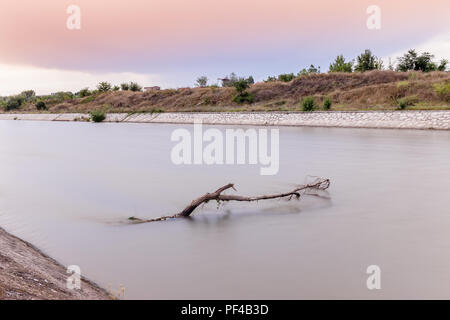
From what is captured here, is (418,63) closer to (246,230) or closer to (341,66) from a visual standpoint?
(341,66)

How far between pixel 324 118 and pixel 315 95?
13.5 meters

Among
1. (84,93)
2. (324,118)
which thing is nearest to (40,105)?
(84,93)

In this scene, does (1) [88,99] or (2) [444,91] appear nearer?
(2) [444,91]

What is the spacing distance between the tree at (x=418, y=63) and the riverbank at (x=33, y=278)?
161 ft

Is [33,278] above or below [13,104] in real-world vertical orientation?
below

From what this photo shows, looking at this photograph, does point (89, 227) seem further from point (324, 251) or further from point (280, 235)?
point (324, 251)

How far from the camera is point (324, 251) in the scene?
5320 millimetres

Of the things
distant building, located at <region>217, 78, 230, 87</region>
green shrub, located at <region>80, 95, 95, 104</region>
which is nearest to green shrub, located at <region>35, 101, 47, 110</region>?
green shrub, located at <region>80, 95, 95, 104</region>

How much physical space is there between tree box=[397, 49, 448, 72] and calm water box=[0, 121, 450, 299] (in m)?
38.6

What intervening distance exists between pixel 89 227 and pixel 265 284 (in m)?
3.53

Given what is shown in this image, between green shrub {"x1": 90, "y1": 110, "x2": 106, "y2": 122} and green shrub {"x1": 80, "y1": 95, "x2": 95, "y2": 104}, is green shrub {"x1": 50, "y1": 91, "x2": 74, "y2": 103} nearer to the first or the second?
green shrub {"x1": 80, "y1": 95, "x2": 95, "y2": 104}

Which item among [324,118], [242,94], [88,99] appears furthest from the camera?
[88,99]

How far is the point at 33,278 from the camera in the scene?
12.4 feet
